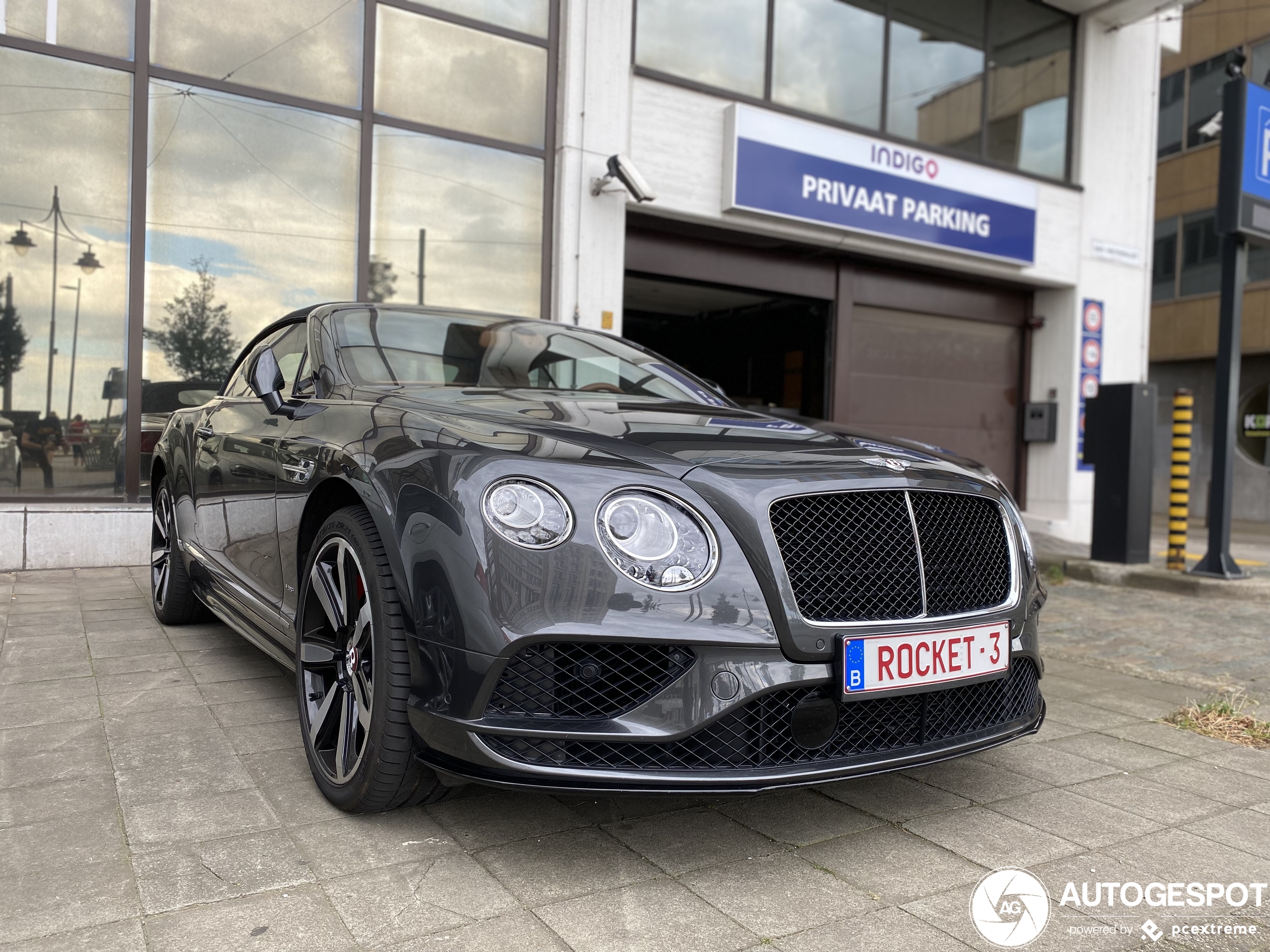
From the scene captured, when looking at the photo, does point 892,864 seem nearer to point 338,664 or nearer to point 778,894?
point 778,894

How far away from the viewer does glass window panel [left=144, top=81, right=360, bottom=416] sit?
697 cm

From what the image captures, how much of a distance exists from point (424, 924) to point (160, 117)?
271 inches

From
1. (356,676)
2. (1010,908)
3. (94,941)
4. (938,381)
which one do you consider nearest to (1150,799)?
(1010,908)

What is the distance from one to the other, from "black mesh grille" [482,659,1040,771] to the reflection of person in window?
6.02 meters

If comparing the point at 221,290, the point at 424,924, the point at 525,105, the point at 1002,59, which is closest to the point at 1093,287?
the point at 1002,59

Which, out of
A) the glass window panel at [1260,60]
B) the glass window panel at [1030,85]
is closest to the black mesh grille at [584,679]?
the glass window panel at [1030,85]

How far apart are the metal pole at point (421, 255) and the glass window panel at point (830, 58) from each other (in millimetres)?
3958

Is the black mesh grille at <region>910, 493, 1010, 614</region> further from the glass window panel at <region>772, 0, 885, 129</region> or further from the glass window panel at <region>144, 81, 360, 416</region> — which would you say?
the glass window panel at <region>772, 0, 885, 129</region>

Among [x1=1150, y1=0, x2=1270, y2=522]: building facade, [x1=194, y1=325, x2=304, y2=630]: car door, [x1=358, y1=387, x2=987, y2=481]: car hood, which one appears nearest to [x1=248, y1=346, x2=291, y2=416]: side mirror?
[x1=194, y1=325, x2=304, y2=630]: car door

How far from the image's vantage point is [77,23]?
6652 mm

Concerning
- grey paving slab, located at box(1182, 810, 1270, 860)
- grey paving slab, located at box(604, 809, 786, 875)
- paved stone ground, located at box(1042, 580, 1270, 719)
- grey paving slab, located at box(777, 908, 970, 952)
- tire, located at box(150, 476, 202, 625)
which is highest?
tire, located at box(150, 476, 202, 625)

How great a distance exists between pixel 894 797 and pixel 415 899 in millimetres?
1298

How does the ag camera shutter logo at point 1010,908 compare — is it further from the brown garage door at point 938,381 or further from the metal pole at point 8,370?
the brown garage door at point 938,381

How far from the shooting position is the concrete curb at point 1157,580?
681 centimetres
